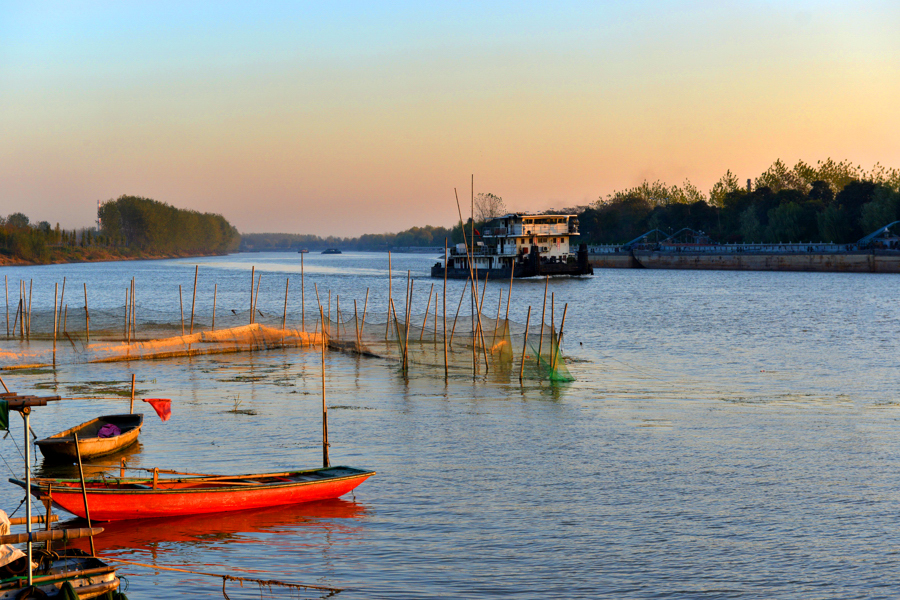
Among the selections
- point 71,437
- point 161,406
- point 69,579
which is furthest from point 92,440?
point 69,579

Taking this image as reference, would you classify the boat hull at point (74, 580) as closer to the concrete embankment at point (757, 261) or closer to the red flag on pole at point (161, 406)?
the red flag on pole at point (161, 406)

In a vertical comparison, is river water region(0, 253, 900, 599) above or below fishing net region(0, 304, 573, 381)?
below

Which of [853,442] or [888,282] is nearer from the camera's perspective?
[853,442]

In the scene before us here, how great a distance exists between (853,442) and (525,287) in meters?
75.5

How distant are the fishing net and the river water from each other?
0.67 meters

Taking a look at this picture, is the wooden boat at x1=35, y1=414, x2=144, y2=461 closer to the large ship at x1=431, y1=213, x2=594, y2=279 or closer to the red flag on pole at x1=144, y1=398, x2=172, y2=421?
the red flag on pole at x1=144, y1=398, x2=172, y2=421

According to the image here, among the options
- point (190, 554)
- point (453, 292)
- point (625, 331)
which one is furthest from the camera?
point (453, 292)

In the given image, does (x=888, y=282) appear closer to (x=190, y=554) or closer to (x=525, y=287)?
(x=525, y=287)

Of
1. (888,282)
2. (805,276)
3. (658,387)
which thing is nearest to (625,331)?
(658,387)

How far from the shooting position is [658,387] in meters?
27.1

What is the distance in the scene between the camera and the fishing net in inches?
1096

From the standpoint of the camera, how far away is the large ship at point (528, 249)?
314 ft

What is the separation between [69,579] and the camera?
27.8 ft

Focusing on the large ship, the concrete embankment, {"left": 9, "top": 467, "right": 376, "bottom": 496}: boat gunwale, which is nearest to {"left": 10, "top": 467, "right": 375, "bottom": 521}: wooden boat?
{"left": 9, "top": 467, "right": 376, "bottom": 496}: boat gunwale
